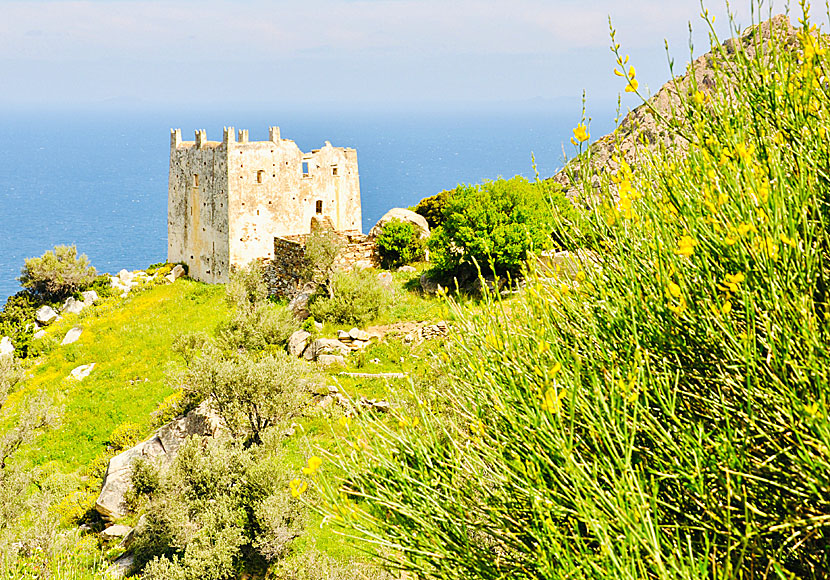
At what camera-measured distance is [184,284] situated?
3753 centimetres

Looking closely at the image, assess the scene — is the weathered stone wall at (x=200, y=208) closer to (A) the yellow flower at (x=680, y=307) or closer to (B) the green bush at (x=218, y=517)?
(B) the green bush at (x=218, y=517)

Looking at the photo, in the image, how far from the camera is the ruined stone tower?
3450 cm

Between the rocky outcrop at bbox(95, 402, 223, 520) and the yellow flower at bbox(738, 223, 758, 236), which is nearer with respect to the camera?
the yellow flower at bbox(738, 223, 758, 236)

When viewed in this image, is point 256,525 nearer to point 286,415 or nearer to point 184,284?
point 286,415

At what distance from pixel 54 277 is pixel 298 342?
23529 mm

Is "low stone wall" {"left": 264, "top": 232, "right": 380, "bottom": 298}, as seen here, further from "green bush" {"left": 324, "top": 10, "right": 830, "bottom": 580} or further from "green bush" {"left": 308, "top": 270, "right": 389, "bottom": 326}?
"green bush" {"left": 324, "top": 10, "right": 830, "bottom": 580}

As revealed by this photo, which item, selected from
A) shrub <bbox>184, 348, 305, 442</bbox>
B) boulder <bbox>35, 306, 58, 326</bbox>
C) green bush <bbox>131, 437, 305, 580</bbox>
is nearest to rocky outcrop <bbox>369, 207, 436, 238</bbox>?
shrub <bbox>184, 348, 305, 442</bbox>

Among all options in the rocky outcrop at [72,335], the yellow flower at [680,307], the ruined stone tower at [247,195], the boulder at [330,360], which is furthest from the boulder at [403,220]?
the yellow flower at [680,307]

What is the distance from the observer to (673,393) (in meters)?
4.42

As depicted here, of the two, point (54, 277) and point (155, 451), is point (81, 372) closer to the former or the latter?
point (155, 451)

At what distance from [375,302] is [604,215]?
18340mm

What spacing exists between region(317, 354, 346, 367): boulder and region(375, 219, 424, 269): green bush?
11227 millimetres

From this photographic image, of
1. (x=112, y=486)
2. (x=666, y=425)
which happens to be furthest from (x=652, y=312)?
(x=112, y=486)

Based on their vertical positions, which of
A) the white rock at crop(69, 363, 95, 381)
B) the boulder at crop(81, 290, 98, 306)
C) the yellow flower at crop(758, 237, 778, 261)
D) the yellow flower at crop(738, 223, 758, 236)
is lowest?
the white rock at crop(69, 363, 95, 381)
